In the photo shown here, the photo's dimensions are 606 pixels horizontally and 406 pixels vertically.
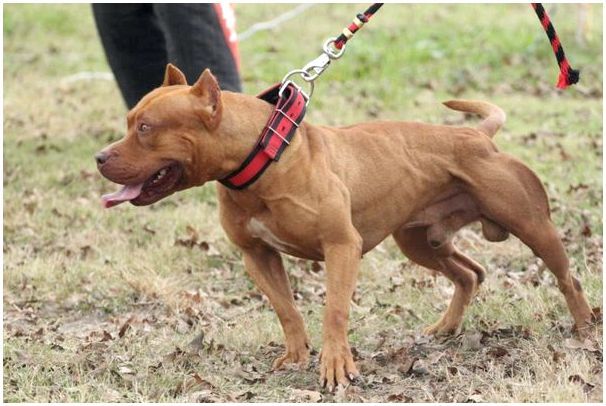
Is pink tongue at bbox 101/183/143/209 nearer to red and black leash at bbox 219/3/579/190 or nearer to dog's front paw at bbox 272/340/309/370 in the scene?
red and black leash at bbox 219/3/579/190

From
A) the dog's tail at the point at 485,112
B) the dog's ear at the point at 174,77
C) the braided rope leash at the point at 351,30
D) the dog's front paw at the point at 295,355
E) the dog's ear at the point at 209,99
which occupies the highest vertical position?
the braided rope leash at the point at 351,30

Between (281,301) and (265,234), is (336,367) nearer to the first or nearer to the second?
(281,301)

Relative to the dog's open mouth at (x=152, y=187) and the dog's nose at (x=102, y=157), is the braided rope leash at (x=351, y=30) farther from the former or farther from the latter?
the dog's nose at (x=102, y=157)

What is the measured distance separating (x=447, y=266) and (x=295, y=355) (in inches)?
43.6

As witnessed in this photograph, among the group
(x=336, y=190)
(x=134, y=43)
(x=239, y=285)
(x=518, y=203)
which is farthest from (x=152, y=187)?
(x=134, y=43)

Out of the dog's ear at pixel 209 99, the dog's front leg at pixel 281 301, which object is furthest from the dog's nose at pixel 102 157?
the dog's front leg at pixel 281 301

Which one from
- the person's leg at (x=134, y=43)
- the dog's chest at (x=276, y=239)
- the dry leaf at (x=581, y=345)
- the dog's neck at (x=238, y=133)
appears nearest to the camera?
the dog's neck at (x=238, y=133)

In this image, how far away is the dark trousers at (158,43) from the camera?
276 inches

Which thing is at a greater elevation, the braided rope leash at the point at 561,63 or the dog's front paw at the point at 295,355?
the braided rope leash at the point at 561,63

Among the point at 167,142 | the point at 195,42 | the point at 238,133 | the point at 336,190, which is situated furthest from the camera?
the point at 195,42

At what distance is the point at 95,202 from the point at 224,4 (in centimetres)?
185

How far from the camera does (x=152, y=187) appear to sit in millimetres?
4574

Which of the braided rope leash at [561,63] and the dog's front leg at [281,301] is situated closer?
the dog's front leg at [281,301]

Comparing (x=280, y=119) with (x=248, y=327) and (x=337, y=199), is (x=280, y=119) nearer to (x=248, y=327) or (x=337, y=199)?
(x=337, y=199)
